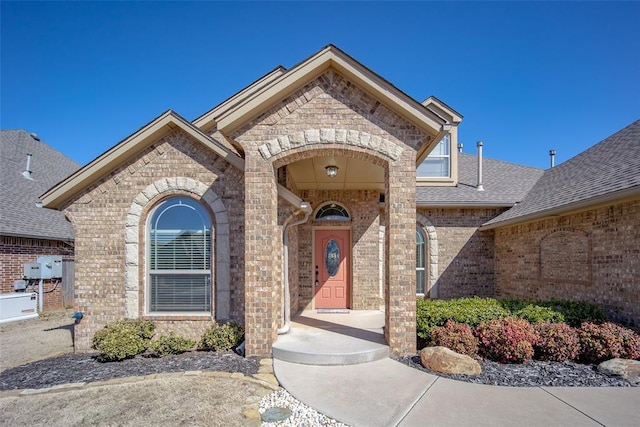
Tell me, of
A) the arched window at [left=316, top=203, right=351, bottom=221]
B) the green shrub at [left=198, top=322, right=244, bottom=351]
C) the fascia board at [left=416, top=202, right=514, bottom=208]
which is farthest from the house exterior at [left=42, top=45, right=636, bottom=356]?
the fascia board at [left=416, top=202, right=514, bottom=208]

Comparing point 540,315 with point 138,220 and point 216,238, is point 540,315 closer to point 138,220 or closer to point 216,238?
point 216,238

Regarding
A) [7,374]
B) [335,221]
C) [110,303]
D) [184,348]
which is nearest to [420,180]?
[335,221]

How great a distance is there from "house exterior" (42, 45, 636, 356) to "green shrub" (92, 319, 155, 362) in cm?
33

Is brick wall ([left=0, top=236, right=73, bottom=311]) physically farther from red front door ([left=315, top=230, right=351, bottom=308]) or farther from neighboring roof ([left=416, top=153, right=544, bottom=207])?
neighboring roof ([left=416, top=153, right=544, bottom=207])

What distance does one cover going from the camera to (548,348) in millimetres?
5590

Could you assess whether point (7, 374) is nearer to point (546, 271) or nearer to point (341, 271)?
point (341, 271)

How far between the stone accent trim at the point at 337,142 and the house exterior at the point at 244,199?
2 centimetres

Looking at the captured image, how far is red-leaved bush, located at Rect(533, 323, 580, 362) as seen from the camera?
18.1 ft

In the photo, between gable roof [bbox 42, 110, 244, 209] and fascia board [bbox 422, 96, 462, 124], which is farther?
fascia board [bbox 422, 96, 462, 124]

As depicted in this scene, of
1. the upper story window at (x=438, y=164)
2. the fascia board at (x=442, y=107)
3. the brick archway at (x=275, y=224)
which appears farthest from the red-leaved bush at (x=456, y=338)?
the fascia board at (x=442, y=107)

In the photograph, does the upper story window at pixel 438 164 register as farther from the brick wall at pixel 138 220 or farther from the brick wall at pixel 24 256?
the brick wall at pixel 24 256

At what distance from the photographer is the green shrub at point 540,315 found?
20.8 feet

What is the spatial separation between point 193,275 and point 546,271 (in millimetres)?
8696

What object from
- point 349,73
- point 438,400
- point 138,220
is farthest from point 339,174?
point 438,400
